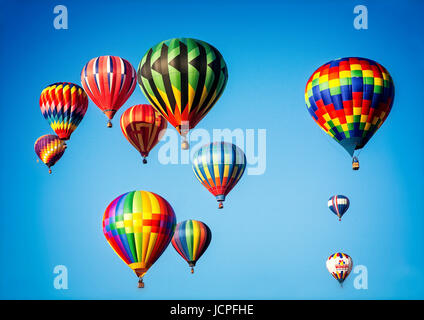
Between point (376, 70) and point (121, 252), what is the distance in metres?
10.7

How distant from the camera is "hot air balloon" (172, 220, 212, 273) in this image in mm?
33031

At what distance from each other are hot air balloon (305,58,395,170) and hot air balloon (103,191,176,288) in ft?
21.1

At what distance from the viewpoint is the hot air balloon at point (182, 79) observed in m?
23.1

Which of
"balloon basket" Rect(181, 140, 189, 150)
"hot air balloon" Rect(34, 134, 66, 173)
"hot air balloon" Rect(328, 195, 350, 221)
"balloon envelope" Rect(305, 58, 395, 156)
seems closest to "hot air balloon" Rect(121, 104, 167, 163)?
"hot air balloon" Rect(34, 134, 66, 173)

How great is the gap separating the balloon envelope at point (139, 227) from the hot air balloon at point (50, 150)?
10822 mm

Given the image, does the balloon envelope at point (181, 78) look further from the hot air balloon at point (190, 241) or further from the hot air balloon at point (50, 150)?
the hot air balloon at point (50, 150)

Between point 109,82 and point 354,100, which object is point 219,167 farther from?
point 354,100

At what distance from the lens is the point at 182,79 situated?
2303 cm

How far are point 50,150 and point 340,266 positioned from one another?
688 inches

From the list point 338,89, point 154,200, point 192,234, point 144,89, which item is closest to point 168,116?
point 144,89

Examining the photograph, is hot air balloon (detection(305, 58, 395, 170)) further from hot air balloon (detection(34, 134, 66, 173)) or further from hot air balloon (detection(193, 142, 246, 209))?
hot air balloon (detection(34, 134, 66, 173))

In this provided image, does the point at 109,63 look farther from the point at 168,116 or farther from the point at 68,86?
the point at 168,116

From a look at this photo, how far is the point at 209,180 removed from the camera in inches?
1211

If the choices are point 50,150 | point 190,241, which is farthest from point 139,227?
point 50,150
